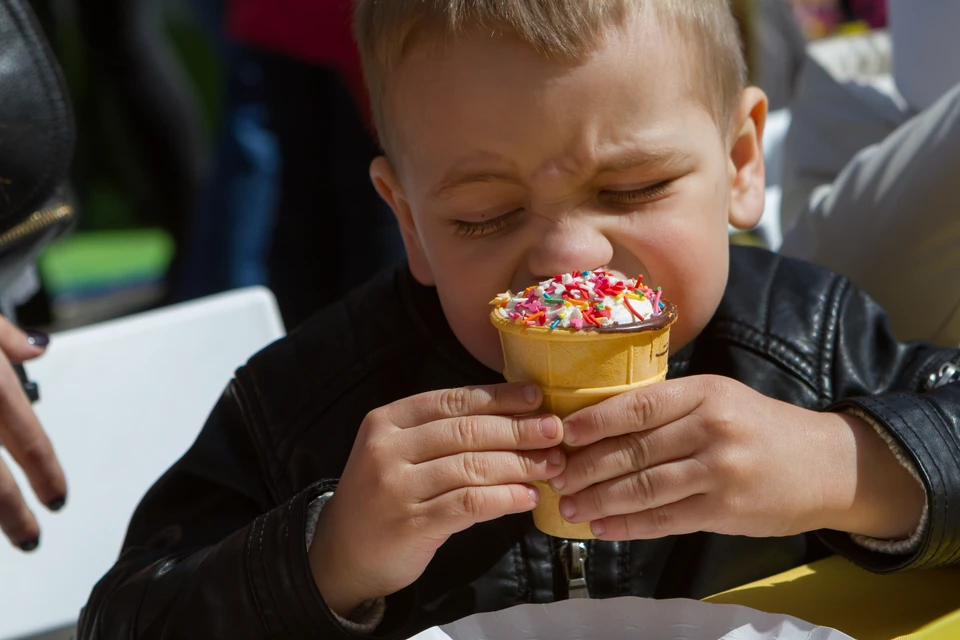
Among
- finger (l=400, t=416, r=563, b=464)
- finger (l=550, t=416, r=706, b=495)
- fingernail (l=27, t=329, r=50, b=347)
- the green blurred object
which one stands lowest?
the green blurred object

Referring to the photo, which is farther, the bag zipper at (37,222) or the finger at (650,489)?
the bag zipper at (37,222)

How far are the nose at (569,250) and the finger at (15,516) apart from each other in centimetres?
93

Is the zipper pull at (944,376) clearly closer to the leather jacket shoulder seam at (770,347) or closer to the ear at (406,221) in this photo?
the leather jacket shoulder seam at (770,347)

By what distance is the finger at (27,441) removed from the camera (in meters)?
1.64

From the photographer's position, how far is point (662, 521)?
1.26 m

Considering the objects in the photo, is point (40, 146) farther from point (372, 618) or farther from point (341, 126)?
point (341, 126)

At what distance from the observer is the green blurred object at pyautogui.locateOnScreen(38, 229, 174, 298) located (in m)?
7.11

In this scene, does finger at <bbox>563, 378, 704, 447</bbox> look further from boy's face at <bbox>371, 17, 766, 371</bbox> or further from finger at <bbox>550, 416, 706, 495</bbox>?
boy's face at <bbox>371, 17, 766, 371</bbox>

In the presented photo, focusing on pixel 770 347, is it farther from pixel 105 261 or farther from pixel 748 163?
pixel 105 261

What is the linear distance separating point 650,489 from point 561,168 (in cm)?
45

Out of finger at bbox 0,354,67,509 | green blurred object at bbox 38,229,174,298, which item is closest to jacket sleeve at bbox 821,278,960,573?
finger at bbox 0,354,67,509

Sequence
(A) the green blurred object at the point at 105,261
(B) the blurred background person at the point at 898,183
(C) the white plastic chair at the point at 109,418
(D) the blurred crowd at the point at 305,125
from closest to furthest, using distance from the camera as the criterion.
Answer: (B) the blurred background person at the point at 898,183
(C) the white plastic chair at the point at 109,418
(D) the blurred crowd at the point at 305,125
(A) the green blurred object at the point at 105,261

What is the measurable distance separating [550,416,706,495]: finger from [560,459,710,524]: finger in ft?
0.04

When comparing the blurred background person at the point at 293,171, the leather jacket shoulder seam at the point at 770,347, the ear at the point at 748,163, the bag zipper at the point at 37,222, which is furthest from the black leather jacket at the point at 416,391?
the blurred background person at the point at 293,171
